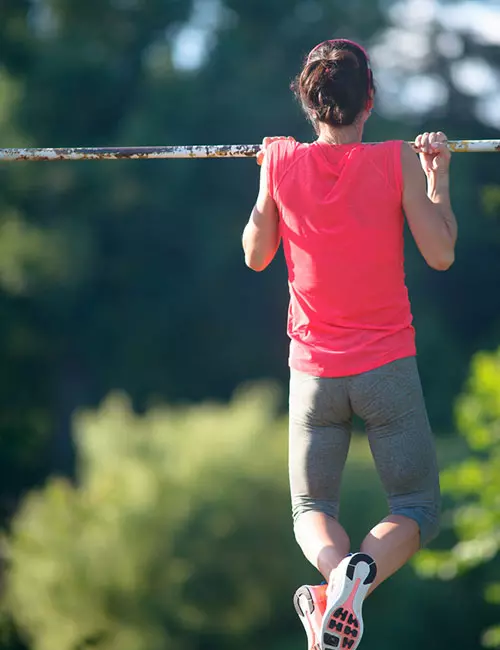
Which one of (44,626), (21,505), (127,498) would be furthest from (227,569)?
(21,505)

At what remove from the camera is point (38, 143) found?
2206cm

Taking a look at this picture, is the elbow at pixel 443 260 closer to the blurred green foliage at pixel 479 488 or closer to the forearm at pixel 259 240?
the forearm at pixel 259 240

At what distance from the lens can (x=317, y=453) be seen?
3195 millimetres

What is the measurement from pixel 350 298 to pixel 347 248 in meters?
0.12

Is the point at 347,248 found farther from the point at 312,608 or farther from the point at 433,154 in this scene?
the point at 312,608

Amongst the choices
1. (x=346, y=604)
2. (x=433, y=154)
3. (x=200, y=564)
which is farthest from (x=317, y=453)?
(x=200, y=564)

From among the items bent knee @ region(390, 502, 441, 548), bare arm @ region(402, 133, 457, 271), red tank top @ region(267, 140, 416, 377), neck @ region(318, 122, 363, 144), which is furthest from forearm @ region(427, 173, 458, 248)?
bent knee @ region(390, 502, 441, 548)

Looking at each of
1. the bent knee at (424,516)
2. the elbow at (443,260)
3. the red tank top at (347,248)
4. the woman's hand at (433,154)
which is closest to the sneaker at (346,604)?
the bent knee at (424,516)

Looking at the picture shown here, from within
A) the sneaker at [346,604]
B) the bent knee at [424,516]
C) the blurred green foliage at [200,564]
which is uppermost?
the blurred green foliage at [200,564]

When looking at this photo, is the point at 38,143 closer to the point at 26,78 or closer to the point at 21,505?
the point at 26,78

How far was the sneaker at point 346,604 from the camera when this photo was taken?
113 inches

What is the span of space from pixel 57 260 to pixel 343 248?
19495 millimetres

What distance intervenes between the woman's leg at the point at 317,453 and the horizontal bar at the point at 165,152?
0.66m

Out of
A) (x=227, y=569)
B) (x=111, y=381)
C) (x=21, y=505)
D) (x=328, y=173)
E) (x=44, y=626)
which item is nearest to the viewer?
(x=328, y=173)
